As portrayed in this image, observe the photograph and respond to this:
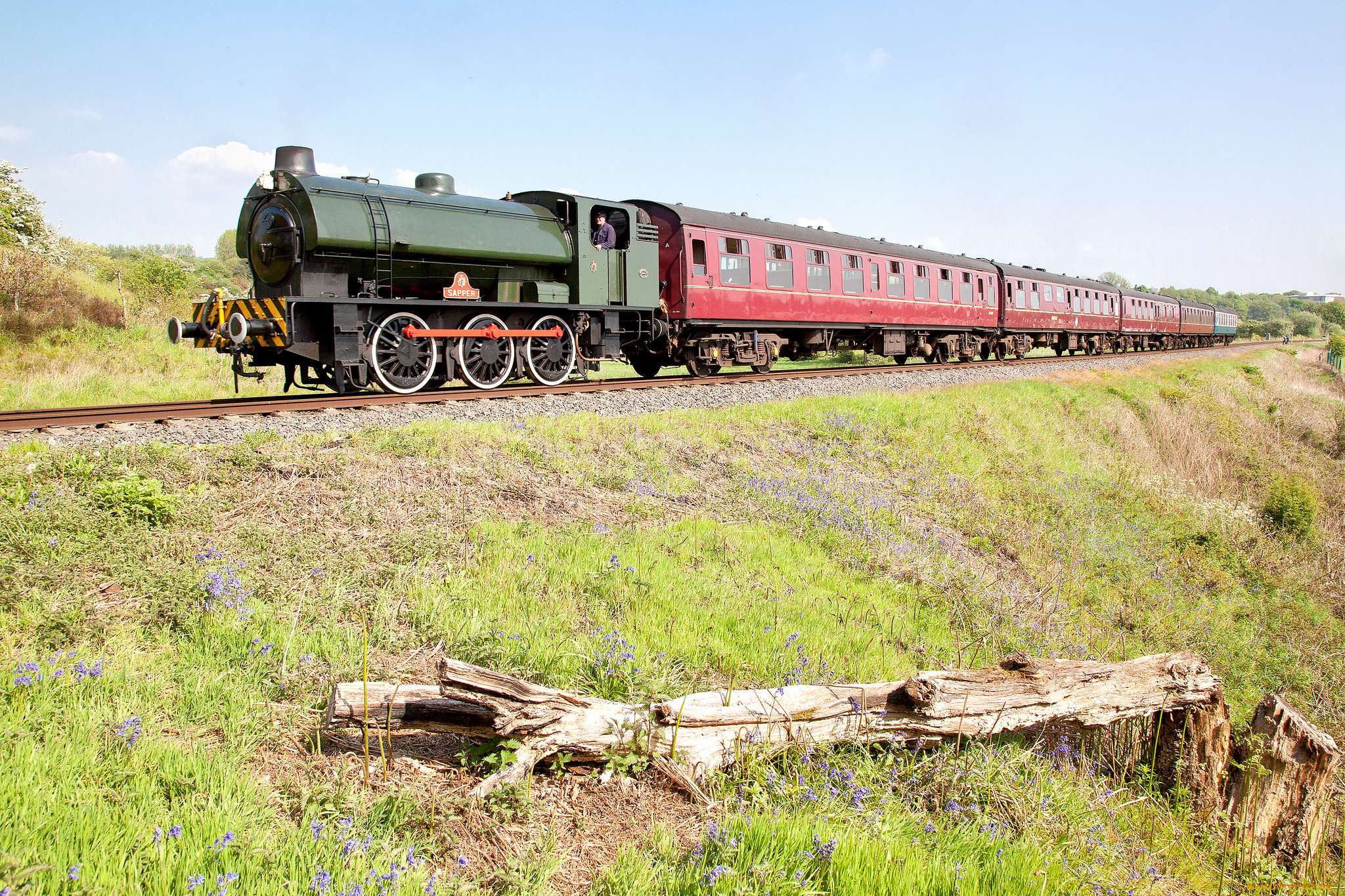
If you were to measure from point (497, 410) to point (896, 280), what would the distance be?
13.8 metres

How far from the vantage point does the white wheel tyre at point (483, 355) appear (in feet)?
34.0

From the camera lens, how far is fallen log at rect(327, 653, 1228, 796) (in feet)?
9.89

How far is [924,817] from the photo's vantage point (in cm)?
330

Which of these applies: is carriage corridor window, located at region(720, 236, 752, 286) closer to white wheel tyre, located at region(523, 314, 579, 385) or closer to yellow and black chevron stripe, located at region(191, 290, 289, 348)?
white wheel tyre, located at region(523, 314, 579, 385)

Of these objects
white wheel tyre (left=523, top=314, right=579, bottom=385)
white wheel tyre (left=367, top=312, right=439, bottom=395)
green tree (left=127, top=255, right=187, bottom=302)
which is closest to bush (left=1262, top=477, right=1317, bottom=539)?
white wheel tyre (left=523, top=314, right=579, bottom=385)

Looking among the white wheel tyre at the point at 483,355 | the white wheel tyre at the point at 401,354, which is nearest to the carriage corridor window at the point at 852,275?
the white wheel tyre at the point at 483,355

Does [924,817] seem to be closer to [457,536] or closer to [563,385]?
[457,536]

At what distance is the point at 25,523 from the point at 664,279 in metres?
11.3

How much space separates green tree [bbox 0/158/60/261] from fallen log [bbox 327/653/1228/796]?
31.8 metres

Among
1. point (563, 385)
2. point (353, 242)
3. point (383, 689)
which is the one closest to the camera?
point (383, 689)

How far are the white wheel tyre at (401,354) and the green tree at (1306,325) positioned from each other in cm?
12761

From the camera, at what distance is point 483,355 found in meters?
10.6

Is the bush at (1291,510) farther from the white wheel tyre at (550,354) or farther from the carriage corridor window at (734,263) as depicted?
the white wheel tyre at (550,354)

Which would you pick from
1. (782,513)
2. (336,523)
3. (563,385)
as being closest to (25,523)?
(336,523)
